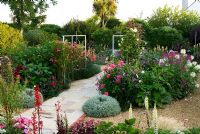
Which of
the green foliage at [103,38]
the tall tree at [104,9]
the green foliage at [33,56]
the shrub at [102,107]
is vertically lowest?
the shrub at [102,107]

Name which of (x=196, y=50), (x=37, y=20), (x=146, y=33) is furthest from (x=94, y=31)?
(x=196, y=50)

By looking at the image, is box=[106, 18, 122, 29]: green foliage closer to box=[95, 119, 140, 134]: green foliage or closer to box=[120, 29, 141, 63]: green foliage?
box=[120, 29, 141, 63]: green foliage

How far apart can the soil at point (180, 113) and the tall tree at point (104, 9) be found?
21.7 meters

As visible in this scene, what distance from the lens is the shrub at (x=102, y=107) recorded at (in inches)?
292

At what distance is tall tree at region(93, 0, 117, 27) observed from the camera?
29938 millimetres

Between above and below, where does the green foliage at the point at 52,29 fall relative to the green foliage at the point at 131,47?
above

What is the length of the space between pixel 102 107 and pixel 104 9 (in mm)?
23247

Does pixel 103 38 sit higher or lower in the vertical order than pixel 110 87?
higher

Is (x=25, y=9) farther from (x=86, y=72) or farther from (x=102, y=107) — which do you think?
(x=102, y=107)

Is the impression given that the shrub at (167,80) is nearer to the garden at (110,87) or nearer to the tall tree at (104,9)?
the garden at (110,87)

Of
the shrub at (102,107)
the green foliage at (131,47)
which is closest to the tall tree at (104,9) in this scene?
the green foliage at (131,47)

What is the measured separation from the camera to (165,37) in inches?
739

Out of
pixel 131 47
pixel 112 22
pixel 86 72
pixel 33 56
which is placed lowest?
pixel 86 72

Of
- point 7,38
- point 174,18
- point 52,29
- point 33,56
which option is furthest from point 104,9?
point 33,56
